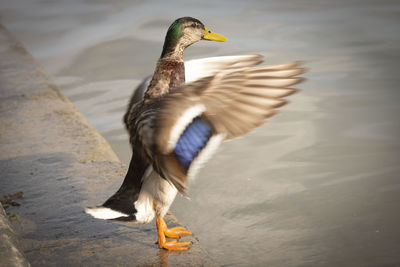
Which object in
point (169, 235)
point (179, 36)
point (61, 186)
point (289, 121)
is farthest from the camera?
point (289, 121)

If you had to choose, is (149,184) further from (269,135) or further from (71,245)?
(269,135)

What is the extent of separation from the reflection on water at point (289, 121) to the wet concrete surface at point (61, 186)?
1.84 feet

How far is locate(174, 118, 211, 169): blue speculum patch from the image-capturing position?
6.75ft

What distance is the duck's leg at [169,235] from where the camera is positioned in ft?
8.43

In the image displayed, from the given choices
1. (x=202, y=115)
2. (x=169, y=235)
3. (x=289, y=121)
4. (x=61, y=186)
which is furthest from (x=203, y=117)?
(x=289, y=121)

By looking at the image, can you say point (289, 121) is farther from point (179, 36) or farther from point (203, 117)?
point (203, 117)

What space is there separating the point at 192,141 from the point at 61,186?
151cm

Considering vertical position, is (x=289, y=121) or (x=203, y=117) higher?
(x=203, y=117)

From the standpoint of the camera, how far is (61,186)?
328 centimetres

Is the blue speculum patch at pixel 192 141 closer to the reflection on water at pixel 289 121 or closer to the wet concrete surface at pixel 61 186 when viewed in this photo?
the wet concrete surface at pixel 61 186

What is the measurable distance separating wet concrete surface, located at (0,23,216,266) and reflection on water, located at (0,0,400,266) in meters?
0.56

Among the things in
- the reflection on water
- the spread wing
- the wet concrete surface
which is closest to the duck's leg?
the wet concrete surface

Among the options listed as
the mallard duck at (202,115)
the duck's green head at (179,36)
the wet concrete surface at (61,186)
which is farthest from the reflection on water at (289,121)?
the duck's green head at (179,36)

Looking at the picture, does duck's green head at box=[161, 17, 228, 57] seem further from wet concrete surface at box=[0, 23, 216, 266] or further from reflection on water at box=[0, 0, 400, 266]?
reflection on water at box=[0, 0, 400, 266]
